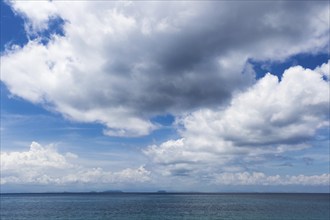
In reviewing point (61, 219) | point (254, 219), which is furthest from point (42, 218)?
point (254, 219)

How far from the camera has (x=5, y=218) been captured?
101875mm

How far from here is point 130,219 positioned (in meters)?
91.3

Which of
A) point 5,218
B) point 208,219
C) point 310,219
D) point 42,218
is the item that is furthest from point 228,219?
point 5,218

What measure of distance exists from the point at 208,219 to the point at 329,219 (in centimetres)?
3355

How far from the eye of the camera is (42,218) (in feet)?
325

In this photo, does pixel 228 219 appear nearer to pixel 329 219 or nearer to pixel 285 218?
pixel 285 218

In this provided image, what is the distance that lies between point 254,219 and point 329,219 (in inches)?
824

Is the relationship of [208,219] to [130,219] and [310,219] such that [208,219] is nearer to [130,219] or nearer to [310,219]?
[130,219]

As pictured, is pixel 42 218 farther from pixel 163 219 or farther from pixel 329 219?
pixel 329 219

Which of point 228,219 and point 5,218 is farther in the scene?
point 5,218

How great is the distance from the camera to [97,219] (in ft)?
303

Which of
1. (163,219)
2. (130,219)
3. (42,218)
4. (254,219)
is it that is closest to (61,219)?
(42,218)

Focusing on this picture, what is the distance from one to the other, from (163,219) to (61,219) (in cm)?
2940

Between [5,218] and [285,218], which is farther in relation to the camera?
[5,218]
